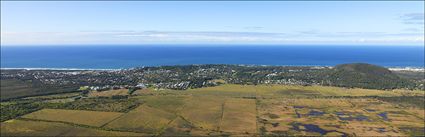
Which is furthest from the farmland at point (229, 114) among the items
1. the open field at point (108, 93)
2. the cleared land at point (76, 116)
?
the open field at point (108, 93)

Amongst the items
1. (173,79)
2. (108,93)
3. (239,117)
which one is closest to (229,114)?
(239,117)

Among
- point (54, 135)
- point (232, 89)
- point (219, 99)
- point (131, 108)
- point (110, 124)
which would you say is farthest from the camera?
point (232, 89)

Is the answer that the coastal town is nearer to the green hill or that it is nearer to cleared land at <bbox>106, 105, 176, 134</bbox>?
the green hill

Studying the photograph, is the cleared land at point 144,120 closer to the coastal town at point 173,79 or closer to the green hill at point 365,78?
the coastal town at point 173,79

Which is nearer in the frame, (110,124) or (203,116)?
(110,124)

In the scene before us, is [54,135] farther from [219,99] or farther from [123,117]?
[219,99]

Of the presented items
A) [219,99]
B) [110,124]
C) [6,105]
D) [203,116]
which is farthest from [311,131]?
[6,105]
